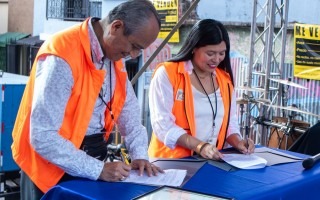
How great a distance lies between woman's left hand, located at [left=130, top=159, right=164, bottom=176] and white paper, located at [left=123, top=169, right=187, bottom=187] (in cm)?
2

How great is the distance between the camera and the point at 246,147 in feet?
7.97

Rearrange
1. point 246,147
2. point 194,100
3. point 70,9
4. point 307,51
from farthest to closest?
point 70,9 < point 307,51 < point 194,100 < point 246,147

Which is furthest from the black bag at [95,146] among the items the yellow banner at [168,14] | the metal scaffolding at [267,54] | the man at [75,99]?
the yellow banner at [168,14]

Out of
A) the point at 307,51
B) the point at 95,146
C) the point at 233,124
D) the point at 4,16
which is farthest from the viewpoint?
the point at 4,16

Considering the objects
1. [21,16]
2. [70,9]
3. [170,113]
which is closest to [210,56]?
[170,113]

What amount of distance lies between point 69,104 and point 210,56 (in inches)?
39.2

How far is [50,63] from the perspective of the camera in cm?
172

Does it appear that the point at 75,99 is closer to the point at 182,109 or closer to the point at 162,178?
the point at 162,178

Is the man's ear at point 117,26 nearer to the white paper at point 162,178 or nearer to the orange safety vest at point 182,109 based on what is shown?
the white paper at point 162,178

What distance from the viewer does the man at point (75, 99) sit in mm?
1705

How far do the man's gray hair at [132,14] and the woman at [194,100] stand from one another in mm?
783

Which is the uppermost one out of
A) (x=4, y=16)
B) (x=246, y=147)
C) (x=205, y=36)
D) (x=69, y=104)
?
(x=4, y=16)

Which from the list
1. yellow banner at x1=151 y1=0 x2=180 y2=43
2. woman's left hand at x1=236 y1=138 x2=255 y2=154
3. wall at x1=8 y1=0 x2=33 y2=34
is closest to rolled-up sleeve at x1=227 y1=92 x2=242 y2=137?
woman's left hand at x1=236 y1=138 x2=255 y2=154

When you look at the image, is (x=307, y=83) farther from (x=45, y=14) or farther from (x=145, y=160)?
(x=45, y=14)
